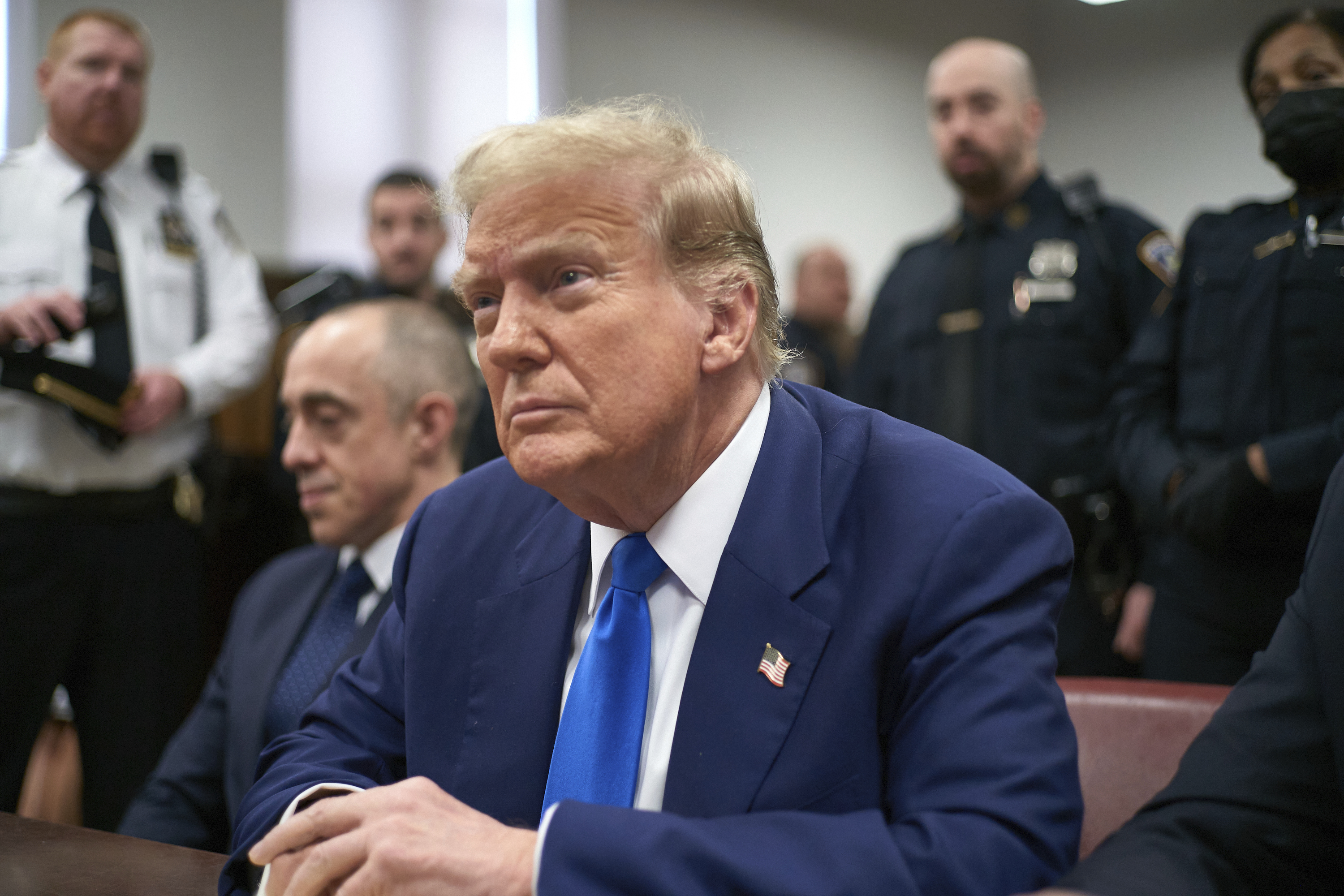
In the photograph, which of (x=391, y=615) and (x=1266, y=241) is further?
(x=1266, y=241)

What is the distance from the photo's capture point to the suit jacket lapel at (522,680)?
1.23 meters

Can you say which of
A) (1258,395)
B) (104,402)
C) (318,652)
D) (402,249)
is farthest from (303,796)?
(402,249)

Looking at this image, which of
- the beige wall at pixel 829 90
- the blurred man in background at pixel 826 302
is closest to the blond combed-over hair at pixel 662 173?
the blurred man in background at pixel 826 302

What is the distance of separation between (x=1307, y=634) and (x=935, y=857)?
0.43m

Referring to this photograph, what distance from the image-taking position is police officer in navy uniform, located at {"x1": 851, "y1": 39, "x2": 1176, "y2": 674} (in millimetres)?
2926

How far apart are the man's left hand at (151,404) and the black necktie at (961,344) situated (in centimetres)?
187

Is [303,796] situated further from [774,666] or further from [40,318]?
[40,318]

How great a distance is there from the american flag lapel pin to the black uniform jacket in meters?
0.30

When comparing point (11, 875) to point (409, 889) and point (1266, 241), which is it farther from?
point (1266, 241)

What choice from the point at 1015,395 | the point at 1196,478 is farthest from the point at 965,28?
the point at 1196,478

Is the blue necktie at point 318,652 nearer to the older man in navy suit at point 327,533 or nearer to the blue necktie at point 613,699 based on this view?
the older man in navy suit at point 327,533

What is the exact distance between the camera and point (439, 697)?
1303 millimetres

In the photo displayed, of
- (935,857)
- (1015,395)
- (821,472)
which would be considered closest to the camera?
(935,857)

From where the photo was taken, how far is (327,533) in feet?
7.09
